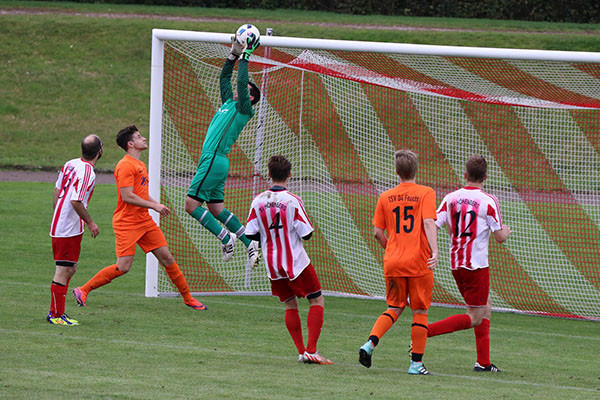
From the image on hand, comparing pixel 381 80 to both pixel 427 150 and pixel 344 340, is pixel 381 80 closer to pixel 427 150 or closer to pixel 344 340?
pixel 344 340

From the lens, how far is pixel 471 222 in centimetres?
629

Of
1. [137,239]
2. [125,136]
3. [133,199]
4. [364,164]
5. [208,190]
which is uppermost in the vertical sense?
[364,164]

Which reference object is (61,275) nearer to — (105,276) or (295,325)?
(105,276)

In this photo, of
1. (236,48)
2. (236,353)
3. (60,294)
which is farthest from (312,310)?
(236,48)

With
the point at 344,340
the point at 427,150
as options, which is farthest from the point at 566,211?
the point at 344,340

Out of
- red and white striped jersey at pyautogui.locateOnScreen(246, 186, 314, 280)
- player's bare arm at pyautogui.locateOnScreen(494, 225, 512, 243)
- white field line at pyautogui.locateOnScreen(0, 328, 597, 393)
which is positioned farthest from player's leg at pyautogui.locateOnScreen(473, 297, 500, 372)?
red and white striped jersey at pyautogui.locateOnScreen(246, 186, 314, 280)

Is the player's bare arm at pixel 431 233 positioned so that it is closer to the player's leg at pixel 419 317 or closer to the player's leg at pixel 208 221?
the player's leg at pixel 419 317

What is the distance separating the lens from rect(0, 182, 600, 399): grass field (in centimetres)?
543

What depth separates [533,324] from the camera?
8508 millimetres

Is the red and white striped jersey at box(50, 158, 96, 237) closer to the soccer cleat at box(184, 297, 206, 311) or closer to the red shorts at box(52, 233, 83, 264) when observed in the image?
the red shorts at box(52, 233, 83, 264)

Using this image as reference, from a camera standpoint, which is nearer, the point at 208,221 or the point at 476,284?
the point at 476,284

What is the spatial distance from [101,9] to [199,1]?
4396mm

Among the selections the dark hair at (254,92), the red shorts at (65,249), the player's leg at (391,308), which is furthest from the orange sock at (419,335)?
the dark hair at (254,92)

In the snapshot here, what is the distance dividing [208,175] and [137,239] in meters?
0.97
